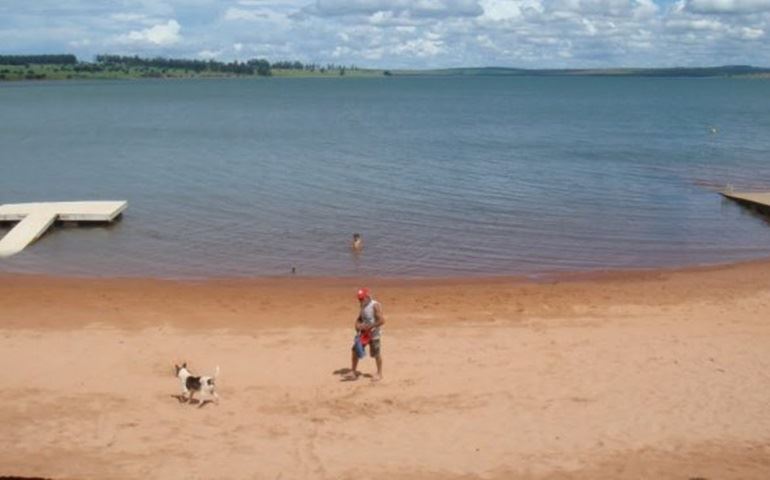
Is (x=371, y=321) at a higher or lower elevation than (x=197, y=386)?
higher

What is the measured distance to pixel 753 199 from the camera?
37.7 metres

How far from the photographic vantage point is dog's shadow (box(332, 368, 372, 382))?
15312 millimetres

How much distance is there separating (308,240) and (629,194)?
18.6 metres

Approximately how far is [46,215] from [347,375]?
21.9m

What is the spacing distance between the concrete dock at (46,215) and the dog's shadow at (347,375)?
18398mm

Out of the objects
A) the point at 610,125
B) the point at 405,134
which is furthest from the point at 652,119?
the point at 405,134

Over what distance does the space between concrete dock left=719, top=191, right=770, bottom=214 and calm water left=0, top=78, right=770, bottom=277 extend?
0.68 metres

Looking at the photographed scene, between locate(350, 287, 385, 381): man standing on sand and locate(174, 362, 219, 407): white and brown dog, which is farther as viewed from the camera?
locate(350, 287, 385, 381): man standing on sand

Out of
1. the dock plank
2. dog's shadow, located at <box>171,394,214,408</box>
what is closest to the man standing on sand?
dog's shadow, located at <box>171,394,214,408</box>

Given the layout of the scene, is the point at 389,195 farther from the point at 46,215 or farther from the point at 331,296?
the point at 331,296

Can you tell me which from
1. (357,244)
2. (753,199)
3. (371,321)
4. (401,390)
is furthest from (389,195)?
(401,390)

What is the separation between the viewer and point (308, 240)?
3122cm

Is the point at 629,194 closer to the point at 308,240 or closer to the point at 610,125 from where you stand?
the point at 308,240

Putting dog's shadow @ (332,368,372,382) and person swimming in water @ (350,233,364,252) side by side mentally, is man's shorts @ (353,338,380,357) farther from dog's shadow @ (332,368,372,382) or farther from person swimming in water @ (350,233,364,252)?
person swimming in water @ (350,233,364,252)
